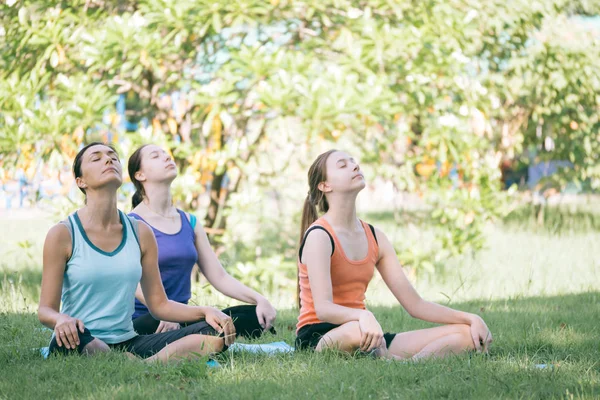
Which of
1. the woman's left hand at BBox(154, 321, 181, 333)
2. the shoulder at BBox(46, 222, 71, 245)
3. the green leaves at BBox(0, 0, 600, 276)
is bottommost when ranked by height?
the woman's left hand at BBox(154, 321, 181, 333)

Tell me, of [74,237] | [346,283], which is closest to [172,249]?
[74,237]

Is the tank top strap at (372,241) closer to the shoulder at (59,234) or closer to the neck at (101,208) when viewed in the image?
the neck at (101,208)

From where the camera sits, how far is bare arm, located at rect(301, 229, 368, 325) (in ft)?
12.6

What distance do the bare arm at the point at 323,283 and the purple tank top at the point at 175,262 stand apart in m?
0.99

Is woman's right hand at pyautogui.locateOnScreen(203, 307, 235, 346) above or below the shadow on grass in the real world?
above

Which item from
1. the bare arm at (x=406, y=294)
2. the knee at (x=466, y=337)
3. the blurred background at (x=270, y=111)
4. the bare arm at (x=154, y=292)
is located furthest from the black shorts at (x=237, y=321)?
the blurred background at (x=270, y=111)

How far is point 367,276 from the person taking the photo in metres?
4.16

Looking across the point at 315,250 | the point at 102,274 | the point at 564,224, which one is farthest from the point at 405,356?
the point at 564,224

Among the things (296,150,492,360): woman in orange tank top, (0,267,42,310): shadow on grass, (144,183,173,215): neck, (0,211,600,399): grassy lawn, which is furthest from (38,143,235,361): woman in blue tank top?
(0,267,42,310): shadow on grass

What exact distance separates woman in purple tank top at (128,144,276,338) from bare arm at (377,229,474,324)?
2.26ft

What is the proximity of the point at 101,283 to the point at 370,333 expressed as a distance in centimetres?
126

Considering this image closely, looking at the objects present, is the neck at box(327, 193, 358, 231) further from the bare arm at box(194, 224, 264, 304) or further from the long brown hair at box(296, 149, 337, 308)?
the bare arm at box(194, 224, 264, 304)

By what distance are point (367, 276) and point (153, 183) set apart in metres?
1.45

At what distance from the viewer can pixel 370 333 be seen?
3.69 meters
